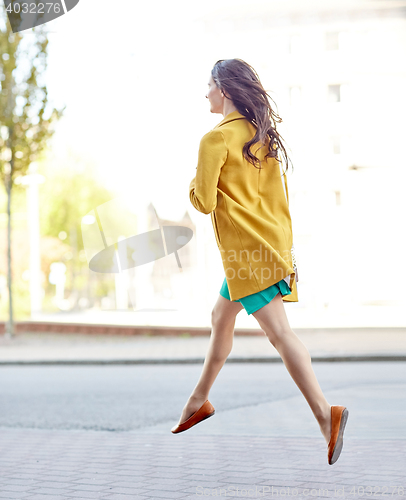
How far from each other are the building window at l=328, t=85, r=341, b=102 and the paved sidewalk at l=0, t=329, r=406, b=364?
899cm

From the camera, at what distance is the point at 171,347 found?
45.7 ft

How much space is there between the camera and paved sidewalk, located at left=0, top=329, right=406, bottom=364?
11.9 m

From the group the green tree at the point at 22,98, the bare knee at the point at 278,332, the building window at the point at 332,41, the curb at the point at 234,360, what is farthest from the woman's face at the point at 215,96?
the building window at the point at 332,41

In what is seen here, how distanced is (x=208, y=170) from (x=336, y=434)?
1196mm

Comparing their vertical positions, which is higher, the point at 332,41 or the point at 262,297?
the point at 332,41

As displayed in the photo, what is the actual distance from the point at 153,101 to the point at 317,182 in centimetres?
667

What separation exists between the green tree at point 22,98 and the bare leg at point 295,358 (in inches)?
544

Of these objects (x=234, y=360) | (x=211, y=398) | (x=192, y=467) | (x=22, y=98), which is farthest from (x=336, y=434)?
(x=22, y=98)

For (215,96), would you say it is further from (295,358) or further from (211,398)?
(211,398)

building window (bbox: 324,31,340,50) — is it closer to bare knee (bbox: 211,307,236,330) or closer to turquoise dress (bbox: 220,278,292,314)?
bare knee (bbox: 211,307,236,330)

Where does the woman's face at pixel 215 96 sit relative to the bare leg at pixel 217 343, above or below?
above

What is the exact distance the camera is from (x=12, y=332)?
1689 centimetres

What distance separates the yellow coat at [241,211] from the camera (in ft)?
10.5

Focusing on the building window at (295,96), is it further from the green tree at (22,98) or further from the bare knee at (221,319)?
the bare knee at (221,319)
